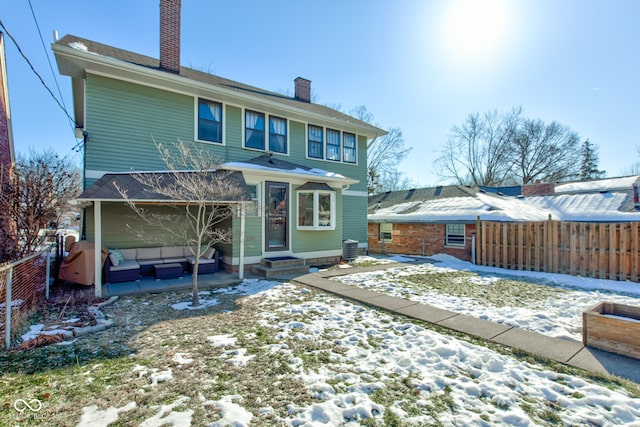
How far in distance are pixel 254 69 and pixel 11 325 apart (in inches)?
613

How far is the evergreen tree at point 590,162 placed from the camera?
36219mm

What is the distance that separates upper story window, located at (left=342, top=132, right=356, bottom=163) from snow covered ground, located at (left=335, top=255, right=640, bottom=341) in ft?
18.0

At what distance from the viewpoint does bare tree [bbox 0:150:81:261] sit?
6.77 metres

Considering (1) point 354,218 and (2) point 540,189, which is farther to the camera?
(2) point 540,189

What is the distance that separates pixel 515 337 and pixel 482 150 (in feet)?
107

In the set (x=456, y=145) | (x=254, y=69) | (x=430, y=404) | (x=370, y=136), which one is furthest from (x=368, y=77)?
(x=456, y=145)

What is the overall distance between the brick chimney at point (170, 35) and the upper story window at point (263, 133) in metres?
2.62

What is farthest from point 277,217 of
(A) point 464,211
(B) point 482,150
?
(B) point 482,150

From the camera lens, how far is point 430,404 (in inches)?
106

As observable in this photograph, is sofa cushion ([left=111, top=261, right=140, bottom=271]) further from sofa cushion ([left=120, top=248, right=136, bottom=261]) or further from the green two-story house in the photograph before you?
the green two-story house

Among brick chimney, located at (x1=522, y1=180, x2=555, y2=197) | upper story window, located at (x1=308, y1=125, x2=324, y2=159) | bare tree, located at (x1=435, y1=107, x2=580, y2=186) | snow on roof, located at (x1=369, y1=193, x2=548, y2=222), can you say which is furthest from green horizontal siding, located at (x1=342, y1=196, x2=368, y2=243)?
bare tree, located at (x1=435, y1=107, x2=580, y2=186)

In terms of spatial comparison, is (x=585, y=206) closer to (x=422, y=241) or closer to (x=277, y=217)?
(x=422, y=241)

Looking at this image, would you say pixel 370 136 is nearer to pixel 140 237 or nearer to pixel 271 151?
pixel 271 151

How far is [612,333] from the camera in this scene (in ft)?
12.2
